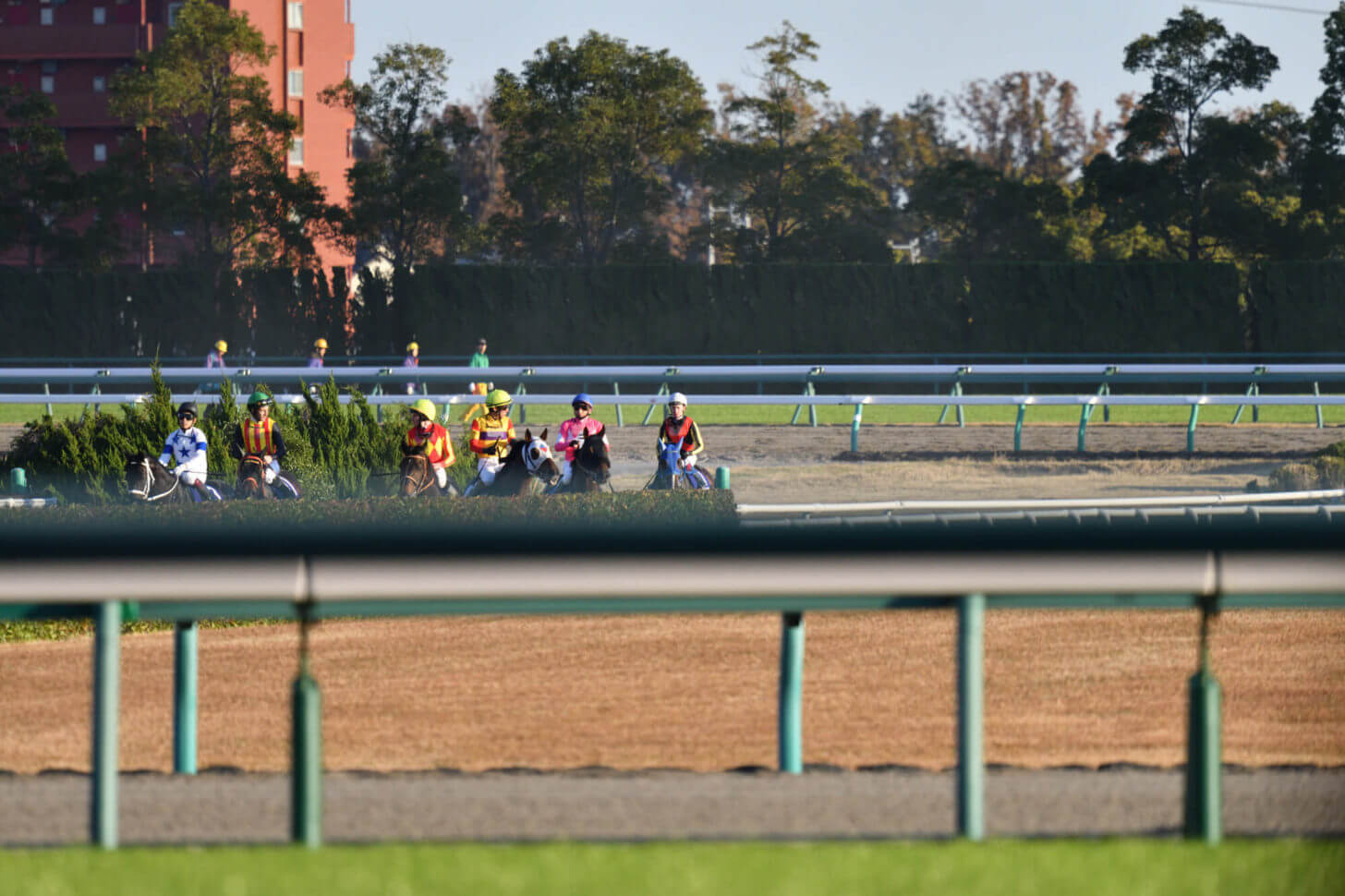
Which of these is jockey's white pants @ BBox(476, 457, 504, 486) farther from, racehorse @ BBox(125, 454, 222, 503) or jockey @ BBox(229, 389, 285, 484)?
racehorse @ BBox(125, 454, 222, 503)

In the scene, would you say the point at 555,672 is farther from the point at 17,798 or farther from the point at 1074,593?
Result: the point at 1074,593

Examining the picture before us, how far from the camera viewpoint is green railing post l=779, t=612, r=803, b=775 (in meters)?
4.56

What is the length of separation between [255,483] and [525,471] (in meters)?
2.25

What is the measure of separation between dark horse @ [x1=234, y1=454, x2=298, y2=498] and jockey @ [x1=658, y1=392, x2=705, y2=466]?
3033 mm

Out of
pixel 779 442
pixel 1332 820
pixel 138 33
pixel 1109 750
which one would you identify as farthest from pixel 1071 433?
pixel 138 33

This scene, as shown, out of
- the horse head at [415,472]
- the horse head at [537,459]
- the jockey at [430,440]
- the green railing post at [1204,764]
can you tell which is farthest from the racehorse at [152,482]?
the green railing post at [1204,764]

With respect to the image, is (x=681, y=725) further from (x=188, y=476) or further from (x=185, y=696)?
(x=188, y=476)

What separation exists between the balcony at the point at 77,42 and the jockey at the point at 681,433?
154ft

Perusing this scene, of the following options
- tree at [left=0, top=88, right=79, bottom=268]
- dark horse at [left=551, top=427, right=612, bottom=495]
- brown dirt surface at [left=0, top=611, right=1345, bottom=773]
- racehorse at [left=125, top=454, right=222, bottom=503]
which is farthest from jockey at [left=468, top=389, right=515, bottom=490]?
tree at [left=0, top=88, right=79, bottom=268]

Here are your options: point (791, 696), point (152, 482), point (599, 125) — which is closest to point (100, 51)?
point (599, 125)

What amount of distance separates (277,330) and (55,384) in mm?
6051

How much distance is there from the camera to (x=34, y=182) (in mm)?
44656

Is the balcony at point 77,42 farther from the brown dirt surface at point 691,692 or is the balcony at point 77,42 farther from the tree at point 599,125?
the brown dirt surface at point 691,692

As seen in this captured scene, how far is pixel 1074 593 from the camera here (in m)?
3.49
